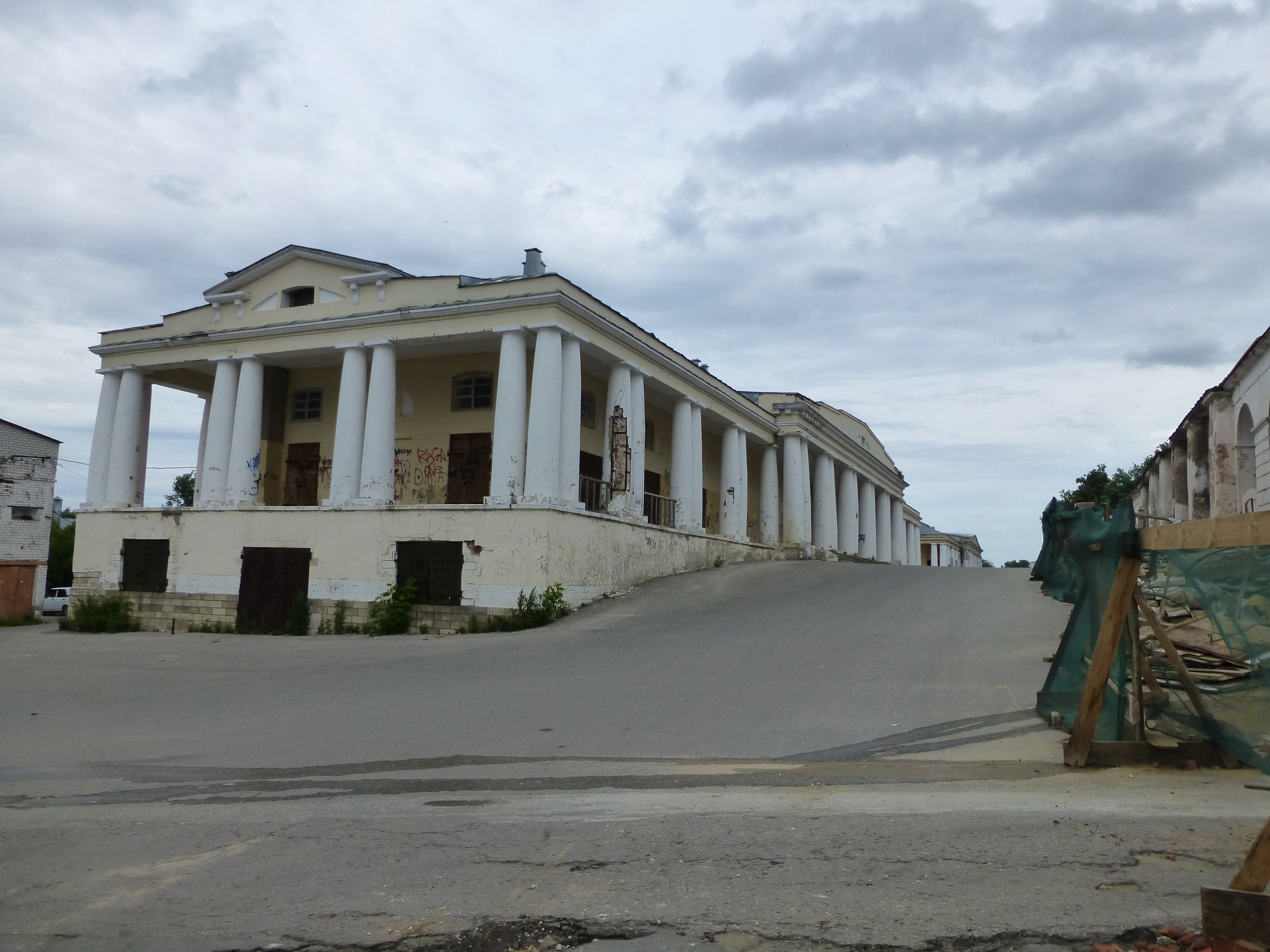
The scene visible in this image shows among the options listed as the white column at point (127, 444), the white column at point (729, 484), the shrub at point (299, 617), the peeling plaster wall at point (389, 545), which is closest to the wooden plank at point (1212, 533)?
the peeling plaster wall at point (389, 545)

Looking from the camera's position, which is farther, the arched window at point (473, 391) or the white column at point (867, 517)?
the white column at point (867, 517)

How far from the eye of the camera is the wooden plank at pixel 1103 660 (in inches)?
239

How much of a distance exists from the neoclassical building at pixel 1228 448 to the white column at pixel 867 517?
15.7m

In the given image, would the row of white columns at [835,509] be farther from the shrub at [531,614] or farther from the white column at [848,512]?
the shrub at [531,614]

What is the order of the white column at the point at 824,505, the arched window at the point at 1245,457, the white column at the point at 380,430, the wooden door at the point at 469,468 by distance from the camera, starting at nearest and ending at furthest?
the arched window at the point at 1245,457, the white column at the point at 380,430, the wooden door at the point at 469,468, the white column at the point at 824,505

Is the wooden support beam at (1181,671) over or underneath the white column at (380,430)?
underneath

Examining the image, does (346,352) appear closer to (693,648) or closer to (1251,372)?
(693,648)

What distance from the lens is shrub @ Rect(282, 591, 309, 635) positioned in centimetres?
1984

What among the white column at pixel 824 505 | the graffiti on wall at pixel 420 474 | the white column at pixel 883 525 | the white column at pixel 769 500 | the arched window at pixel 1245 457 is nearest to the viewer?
the arched window at pixel 1245 457

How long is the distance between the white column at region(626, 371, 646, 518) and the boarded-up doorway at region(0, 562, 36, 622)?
943 inches

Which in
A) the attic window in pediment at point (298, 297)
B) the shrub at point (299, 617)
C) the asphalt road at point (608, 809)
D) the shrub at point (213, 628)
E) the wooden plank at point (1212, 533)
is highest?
the attic window in pediment at point (298, 297)

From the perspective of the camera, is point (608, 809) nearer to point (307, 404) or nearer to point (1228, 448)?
point (1228, 448)

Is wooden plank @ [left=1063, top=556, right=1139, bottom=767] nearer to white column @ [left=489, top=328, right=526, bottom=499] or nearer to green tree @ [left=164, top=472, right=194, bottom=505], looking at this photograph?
white column @ [left=489, top=328, right=526, bottom=499]

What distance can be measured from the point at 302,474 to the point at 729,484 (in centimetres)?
1232
